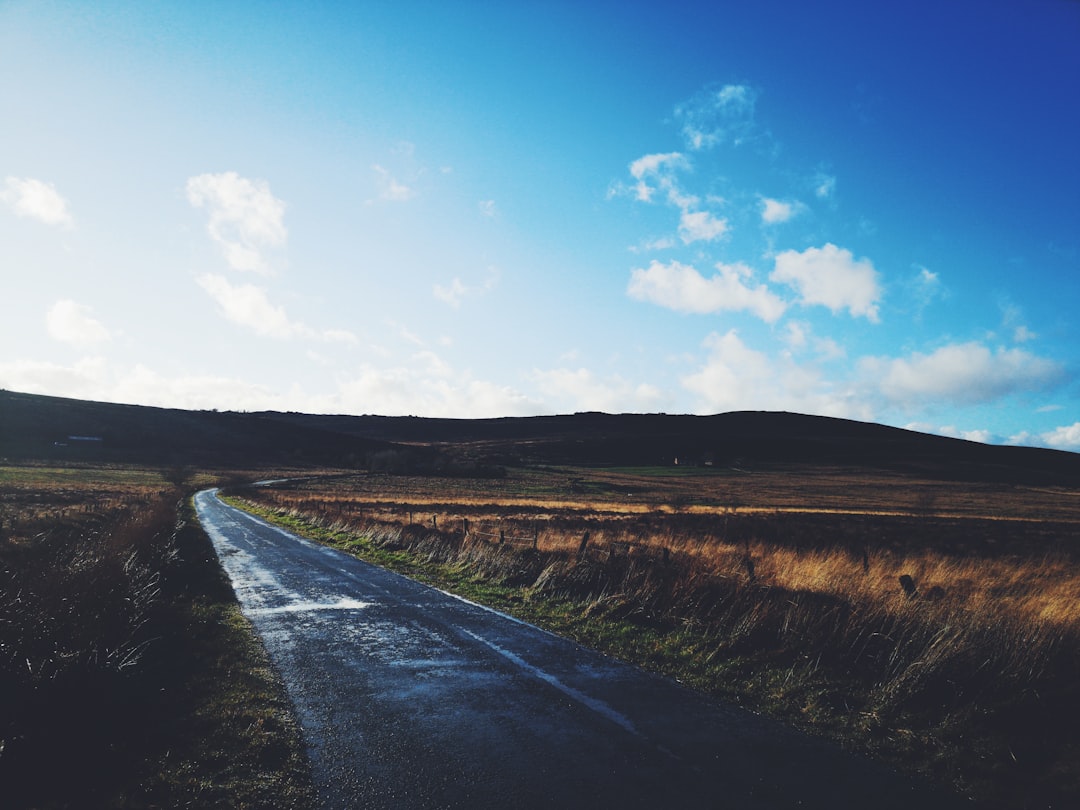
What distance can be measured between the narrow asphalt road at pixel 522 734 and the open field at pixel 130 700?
0.53 meters

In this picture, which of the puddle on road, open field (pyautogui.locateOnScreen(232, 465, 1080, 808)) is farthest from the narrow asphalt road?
the puddle on road

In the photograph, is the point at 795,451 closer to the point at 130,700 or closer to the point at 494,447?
the point at 494,447

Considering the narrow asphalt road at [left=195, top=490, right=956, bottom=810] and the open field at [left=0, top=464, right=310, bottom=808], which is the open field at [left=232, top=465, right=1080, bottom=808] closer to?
the narrow asphalt road at [left=195, top=490, right=956, bottom=810]

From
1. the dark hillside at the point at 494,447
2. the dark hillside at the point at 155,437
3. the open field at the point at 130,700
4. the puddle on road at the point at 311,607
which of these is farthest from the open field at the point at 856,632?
the dark hillside at the point at 155,437

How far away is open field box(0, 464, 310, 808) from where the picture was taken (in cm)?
562

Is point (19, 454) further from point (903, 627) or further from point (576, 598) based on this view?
point (903, 627)

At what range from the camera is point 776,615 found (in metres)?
10.5

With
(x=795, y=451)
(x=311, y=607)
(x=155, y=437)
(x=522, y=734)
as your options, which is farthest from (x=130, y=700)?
(x=795, y=451)

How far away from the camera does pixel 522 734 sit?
6.75 metres

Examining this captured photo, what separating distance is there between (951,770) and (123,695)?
9.42m

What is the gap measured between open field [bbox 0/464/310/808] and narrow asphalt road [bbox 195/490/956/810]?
1.75ft

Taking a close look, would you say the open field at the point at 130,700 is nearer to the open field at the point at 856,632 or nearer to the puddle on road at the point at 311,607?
the puddle on road at the point at 311,607

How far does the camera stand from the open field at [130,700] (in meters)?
5.62

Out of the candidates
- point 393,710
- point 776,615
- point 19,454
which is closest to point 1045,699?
point 776,615
